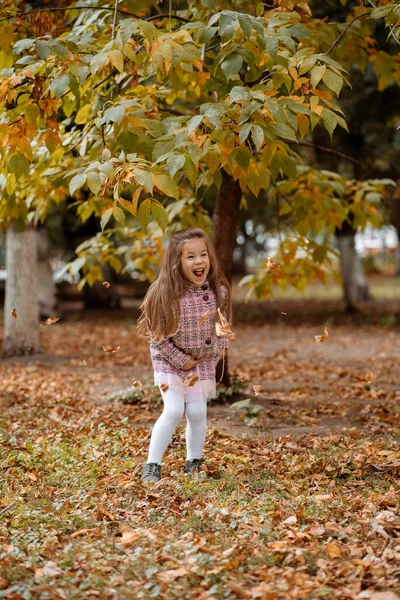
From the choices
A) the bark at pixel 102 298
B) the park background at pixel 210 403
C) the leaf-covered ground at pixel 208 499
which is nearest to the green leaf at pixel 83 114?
the park background at pixel 210 403

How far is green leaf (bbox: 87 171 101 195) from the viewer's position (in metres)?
4.08

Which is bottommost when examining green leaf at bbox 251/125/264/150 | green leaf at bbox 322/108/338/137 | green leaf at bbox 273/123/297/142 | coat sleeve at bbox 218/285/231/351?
coat sleeve at bbox 218/285/231/351

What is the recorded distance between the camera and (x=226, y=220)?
716 cm

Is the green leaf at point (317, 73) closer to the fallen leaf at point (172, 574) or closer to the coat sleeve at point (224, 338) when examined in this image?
the coat sleeve at point (224, 338)

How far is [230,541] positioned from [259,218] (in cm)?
1614

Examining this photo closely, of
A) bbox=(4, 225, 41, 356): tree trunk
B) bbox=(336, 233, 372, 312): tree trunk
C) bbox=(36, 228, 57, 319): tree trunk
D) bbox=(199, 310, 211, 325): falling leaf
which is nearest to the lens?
bbox=(199, 310, 211, 325): falling leaf

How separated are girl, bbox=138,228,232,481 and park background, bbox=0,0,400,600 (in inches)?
9.3

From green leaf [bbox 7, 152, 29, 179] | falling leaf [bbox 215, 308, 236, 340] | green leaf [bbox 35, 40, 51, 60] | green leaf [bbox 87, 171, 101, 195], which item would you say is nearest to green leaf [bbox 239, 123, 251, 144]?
green leaf [bbox 87, 171, 101, 195]

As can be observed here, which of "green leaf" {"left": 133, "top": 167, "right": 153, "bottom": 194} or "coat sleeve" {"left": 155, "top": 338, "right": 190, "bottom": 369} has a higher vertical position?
"green leaf" {"left": 133, "top": 167, "right": 153, "bottom": 194}

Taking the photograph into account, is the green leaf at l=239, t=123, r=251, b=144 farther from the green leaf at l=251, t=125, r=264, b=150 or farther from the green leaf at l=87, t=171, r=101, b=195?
the green leaf at l=87, t=171, r=101, b=195

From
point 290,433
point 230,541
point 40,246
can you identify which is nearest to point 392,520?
point 230,541

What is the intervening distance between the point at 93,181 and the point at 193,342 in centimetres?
136

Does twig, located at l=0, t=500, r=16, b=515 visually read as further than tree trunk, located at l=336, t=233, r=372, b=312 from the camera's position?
No

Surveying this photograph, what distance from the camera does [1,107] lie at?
16.4 feet
